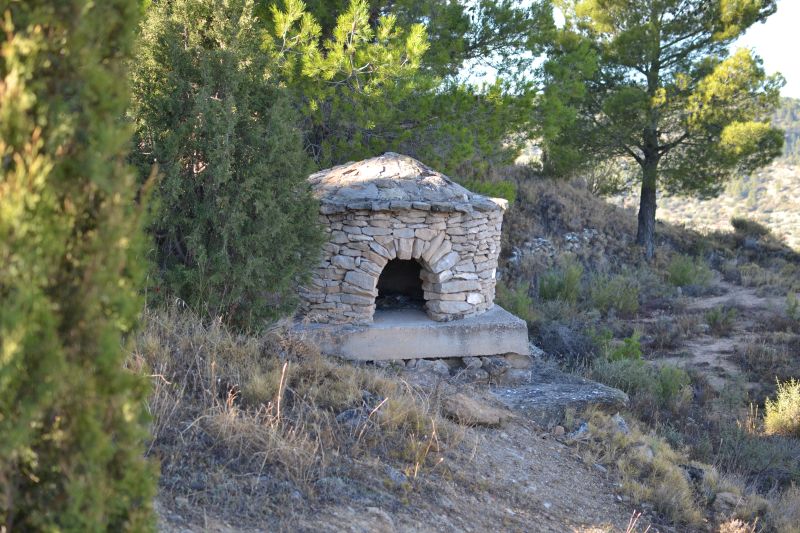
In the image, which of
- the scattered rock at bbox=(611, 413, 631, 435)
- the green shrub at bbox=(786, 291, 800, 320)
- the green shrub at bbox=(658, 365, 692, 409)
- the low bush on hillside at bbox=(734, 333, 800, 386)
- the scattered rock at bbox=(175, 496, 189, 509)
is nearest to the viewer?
the scattered rock at bbox=(175, 496, 189, 509)

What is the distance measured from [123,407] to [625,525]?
3.85 m

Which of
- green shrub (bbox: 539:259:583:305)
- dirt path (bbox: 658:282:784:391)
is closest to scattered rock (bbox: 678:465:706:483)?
dirt path (bbox: 658:282:784:391)

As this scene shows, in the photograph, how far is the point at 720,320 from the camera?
12172 mm

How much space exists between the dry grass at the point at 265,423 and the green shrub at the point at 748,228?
17.1 meters

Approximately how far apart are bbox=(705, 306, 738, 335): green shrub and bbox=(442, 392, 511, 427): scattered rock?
703cm

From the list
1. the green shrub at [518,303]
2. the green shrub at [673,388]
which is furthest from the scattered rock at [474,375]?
the green shrub at [518,303]

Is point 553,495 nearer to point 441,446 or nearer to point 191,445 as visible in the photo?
point 441,446

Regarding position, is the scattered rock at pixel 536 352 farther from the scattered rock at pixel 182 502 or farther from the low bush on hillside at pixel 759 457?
the scattered rock at pixel 182 502

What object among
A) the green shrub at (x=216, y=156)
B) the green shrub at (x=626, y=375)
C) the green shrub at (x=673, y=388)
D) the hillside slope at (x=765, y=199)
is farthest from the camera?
the hillside slope at (x=765, y=199)

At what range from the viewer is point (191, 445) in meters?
4.00

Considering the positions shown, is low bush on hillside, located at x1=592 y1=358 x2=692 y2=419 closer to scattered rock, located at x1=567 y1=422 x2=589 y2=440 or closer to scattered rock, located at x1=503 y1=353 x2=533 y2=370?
scattered rock, located at x1=503 y1=353 x2=533 y2=370

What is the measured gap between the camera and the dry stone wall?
7.75 meters

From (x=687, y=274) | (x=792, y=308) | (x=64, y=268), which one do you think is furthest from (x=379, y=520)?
(x=687, y=274)

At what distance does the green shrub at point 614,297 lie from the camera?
13000 millimetres
